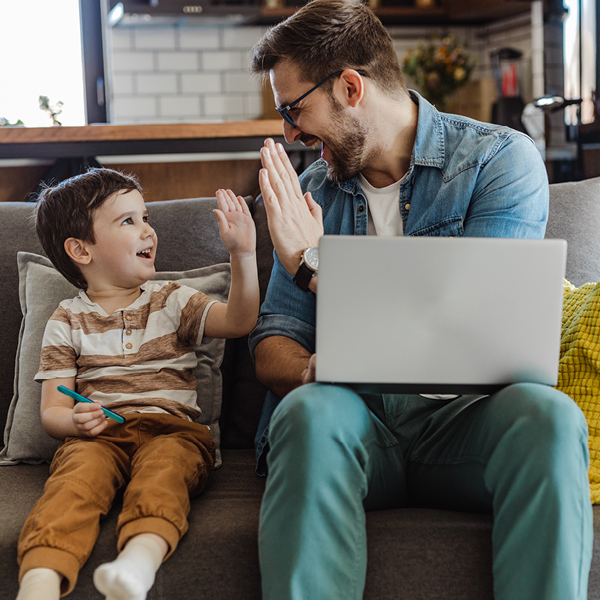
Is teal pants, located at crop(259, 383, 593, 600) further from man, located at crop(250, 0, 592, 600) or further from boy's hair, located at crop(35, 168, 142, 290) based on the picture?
boy's hair, located at crop(35, 168, 142, 290)

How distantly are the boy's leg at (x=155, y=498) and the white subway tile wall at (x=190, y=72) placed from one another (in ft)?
9.45

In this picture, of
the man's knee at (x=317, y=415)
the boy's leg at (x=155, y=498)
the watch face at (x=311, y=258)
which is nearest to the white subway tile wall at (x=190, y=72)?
the watch face at (x=311, y=258)

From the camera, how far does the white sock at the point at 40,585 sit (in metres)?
0.84

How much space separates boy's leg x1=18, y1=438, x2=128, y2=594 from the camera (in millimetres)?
900

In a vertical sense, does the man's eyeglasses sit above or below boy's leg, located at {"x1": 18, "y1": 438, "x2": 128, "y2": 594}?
above

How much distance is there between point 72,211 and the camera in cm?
136

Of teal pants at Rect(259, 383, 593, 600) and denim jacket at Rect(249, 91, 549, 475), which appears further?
denim jacket at Rect(249, 91, 549, 475)

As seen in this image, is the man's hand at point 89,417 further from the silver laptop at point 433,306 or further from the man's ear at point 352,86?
the man's ear at point 352,86

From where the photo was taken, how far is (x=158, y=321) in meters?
1.32

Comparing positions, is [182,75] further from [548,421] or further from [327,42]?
[548,421]

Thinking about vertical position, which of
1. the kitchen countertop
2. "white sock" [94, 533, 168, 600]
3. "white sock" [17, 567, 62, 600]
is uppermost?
the kitchen countertop

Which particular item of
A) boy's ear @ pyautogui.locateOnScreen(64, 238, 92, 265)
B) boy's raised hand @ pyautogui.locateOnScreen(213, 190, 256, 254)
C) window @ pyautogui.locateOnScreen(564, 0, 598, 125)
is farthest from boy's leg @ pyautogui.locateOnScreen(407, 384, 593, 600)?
window @ pyautogui.locateOnScreen(564, 0, 598, 125)

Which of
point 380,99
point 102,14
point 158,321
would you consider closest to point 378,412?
point 158,321

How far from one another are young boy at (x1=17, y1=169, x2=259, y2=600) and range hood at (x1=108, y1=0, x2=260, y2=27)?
7.82 ft
